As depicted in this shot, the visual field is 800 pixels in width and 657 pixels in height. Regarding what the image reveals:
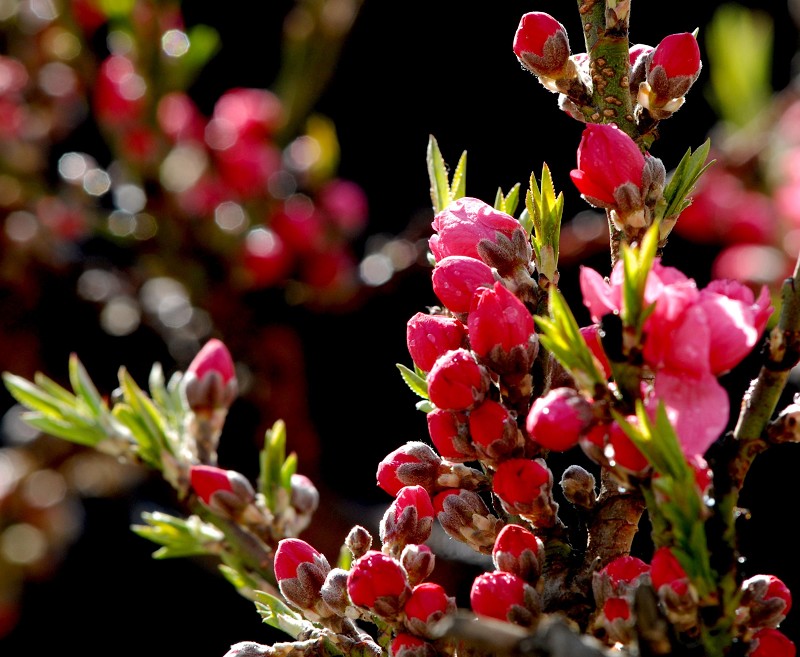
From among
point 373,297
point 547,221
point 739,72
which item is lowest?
point 373,297

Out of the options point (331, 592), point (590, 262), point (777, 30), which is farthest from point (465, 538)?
point (777, 30)

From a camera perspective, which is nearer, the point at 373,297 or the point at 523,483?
the point at 523,483

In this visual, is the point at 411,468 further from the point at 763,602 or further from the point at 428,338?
A: the point at 763,602

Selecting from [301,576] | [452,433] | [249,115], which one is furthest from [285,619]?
[249,115]

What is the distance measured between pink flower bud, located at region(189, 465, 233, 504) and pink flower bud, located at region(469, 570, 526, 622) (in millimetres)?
226

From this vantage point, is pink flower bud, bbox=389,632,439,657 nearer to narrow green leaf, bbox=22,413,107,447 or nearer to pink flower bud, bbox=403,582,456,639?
pink flower bud, bbox=403,582,456,639

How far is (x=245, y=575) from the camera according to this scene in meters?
0.63

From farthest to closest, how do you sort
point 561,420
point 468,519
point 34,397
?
point 34,397
point 468,519
point 561,420

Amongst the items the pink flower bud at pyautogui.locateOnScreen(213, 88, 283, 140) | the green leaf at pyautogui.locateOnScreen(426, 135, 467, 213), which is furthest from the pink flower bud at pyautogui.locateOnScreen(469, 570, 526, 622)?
the pink flower bud at pyautogui.locateOnScreen(213, 88, 283, 140)

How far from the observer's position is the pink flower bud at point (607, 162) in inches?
17.7

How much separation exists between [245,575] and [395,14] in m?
1.78

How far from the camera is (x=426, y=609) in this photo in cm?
44

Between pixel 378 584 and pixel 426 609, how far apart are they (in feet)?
0.08

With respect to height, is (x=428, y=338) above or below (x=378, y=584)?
above
